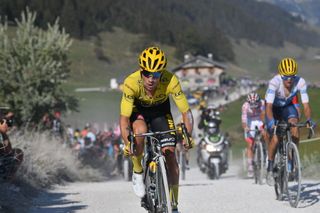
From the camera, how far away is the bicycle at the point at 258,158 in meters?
13.5

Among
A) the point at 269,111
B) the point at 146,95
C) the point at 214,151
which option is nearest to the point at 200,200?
the point at 269,111

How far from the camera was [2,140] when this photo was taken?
34.8 ft

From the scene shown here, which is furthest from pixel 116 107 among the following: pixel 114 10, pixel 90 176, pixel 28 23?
pixel 114 10

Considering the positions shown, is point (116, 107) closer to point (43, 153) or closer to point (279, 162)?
point (43, 153)

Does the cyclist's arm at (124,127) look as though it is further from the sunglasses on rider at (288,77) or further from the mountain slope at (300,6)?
the mountain slope at (300,6)

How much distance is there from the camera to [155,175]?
8.02 meters

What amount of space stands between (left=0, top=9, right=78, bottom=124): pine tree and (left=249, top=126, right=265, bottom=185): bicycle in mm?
9650

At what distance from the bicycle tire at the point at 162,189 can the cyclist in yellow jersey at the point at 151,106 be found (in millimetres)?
157

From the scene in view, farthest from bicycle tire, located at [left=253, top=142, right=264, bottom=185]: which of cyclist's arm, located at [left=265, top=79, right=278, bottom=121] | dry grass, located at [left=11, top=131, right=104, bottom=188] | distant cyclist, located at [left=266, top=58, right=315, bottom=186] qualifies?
dry grass, located at [left=11, top=131, right=104, bottom=188]

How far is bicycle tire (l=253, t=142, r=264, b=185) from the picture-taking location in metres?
13.4

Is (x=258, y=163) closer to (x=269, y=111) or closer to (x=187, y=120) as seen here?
(x=269, y=111)

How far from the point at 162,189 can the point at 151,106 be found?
103cm

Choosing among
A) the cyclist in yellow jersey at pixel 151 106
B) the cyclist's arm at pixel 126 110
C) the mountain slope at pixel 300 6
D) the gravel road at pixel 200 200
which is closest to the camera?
the cyclist in yellow jersey at pixel 151 106

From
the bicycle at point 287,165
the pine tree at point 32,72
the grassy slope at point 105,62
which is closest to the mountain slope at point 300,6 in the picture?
the pine tree at point 32,72
